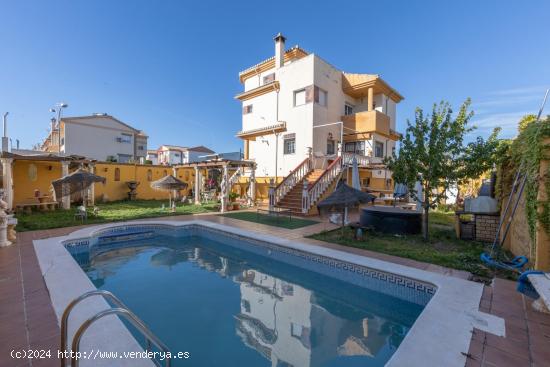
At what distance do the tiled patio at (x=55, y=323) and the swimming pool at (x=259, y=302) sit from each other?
1214 millimetres

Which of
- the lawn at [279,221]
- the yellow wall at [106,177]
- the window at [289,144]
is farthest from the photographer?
the window at [289,144]

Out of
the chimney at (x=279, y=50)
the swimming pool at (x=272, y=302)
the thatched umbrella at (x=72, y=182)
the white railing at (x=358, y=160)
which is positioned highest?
the chimney at (x=279, y=50)

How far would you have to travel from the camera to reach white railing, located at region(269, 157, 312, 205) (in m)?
15.2

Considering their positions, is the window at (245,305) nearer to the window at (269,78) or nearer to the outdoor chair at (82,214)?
the outdoor chair at (82,214)

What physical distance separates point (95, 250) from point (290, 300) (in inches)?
297

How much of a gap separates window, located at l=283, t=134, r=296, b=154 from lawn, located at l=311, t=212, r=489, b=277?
9923mm

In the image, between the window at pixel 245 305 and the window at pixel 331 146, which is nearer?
the window at pixel 245 305

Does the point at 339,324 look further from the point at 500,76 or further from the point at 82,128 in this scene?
the point at 82,128

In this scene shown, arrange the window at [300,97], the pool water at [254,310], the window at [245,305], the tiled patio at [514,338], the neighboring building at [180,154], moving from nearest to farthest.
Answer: the tiled patio at [514,338] → the pool water at [254,310] → the window at [245,305] → the window at [300,97] → the neighboring building at [180,154]

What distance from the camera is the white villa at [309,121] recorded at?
17.6 metres

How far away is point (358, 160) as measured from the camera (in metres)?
17.8

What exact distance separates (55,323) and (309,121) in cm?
1668

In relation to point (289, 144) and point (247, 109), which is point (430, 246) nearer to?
point (289, 144)

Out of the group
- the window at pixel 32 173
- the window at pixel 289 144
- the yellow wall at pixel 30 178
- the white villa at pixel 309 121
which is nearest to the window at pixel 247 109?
the white villa at pixel 309 121
